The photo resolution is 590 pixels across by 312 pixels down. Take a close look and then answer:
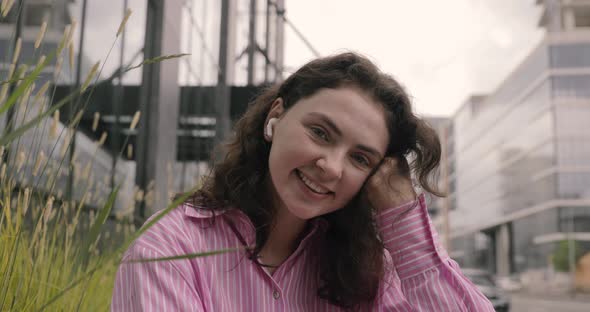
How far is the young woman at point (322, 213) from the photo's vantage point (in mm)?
1368

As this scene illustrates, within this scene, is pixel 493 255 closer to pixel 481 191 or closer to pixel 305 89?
pixel 481 191

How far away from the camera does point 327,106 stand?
146cm

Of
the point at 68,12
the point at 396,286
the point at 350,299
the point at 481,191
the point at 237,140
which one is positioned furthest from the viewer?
the point at 481,191

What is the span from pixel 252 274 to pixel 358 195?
432mm

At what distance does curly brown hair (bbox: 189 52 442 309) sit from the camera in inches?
59.6

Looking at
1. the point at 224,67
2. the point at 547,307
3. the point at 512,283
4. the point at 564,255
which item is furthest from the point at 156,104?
the point at 512,283

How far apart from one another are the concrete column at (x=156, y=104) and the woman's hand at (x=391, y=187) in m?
3.83

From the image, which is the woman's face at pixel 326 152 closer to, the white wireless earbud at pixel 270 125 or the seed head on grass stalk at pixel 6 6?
the white wireless earbud at pixel 270 125

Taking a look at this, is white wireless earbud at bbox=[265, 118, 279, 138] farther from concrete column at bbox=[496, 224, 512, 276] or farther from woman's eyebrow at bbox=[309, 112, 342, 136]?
concrete column at bbox=[496, 224, 512, 276]

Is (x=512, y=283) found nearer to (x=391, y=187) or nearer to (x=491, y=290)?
(x=491, y=290)

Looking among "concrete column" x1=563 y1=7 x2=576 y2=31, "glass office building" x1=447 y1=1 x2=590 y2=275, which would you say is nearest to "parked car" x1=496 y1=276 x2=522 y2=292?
"glass office building" x1=447 y1=1 x2=590 y2=275

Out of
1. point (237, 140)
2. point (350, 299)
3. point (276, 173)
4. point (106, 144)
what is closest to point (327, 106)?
point (276, 173)

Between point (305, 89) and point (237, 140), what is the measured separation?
1.04 ft

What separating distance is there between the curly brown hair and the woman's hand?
29mm
